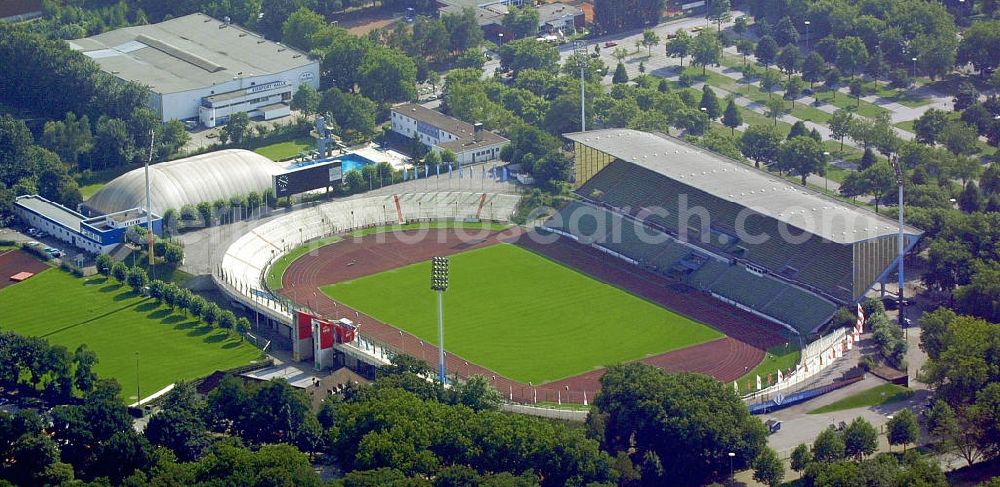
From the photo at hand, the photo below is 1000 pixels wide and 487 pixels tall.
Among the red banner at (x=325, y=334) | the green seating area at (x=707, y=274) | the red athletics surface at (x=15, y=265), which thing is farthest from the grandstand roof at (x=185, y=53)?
the green seating area at (x=707, y=274)

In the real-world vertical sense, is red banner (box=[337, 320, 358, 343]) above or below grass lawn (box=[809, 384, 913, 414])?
above

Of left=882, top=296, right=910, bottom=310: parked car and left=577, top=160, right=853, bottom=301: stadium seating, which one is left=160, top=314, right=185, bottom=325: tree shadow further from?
left=882, top=296, right=910, bottom=310: parked car

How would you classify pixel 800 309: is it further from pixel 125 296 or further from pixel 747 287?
pixel 125 296

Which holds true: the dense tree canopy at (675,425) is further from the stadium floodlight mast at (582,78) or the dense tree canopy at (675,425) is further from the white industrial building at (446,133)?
the white industrial building at (446,133)

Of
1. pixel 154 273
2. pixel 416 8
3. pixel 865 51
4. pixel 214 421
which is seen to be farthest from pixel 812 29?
pixel 214 421

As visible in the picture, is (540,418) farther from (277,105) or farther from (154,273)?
(277,105)

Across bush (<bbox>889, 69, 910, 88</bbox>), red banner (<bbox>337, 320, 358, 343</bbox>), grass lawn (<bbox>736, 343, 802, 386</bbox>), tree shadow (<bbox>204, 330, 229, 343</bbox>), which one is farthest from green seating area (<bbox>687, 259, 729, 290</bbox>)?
bush (<bbox>889, 69, 910, 88</bbox>)
